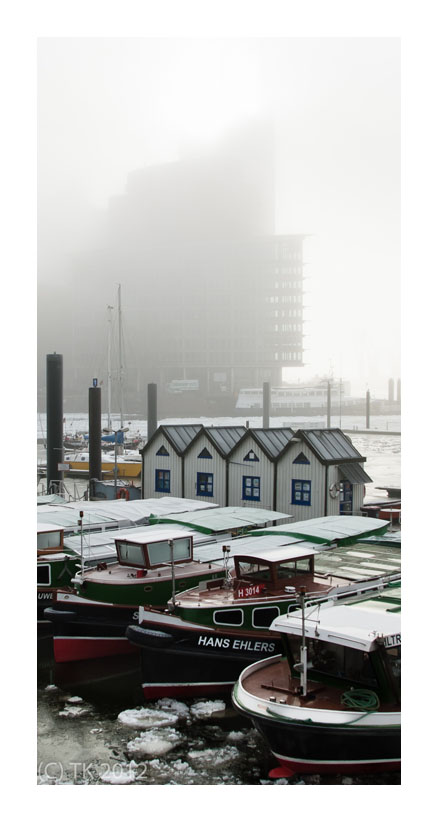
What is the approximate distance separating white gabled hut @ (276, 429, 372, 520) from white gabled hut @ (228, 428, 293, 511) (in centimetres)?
39

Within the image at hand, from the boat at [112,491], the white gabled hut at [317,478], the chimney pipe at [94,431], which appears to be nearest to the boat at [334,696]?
the white gabled hut at [317,478]

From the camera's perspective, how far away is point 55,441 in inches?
1358

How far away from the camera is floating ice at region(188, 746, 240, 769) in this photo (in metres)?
11.3

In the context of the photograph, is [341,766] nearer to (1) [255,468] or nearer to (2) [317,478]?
(2) [317,478]

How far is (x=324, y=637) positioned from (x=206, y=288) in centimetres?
18029

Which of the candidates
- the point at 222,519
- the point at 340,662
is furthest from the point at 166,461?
the point at 340,662

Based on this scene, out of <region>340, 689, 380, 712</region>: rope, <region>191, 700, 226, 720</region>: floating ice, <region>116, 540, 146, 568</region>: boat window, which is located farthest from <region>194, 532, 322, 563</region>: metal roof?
<region>340, 689, 380, 712</region>: rope

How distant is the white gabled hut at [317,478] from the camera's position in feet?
78.5

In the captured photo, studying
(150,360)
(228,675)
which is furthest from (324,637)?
(150,360)

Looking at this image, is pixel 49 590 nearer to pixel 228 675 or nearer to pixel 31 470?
pixel 228 675

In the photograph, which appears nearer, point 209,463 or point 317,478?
point 317,478

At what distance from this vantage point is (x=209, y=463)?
26.9 m

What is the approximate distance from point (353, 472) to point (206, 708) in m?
12.1

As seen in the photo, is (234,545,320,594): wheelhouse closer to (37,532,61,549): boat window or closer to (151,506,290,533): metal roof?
(151,506,290,533): metal roof
